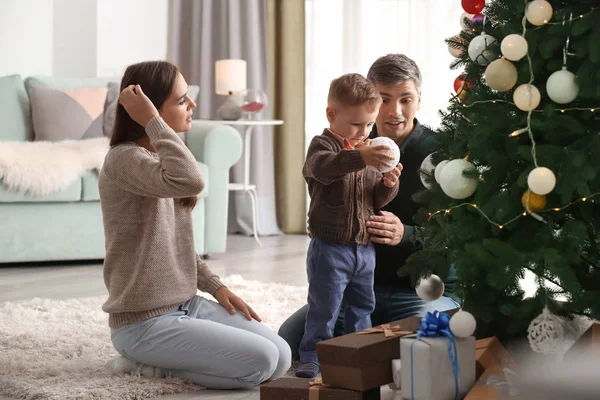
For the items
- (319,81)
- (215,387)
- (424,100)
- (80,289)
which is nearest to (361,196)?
(215,387)

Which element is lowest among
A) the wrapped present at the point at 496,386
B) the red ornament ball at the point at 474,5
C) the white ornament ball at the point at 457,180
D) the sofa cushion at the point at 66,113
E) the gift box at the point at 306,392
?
the gift box at the point at 306,392

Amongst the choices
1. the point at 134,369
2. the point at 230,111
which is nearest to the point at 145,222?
the point at 134,369

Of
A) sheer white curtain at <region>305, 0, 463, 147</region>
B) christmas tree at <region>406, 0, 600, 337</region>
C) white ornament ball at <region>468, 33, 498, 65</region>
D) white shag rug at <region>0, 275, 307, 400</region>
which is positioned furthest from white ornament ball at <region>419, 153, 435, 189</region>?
sheer white curtain at <region>305, 0, 463, 147</region>

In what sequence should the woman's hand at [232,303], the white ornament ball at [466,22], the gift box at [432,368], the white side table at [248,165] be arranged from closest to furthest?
the gift box at [432,368], the white ornament ball at [466,22], the woman's hand at [232,303], the white side table at [248,165]

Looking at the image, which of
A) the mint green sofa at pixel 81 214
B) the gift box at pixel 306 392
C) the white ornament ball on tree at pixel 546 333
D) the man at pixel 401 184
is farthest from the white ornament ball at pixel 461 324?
the mint green sofa at pixel 81 214

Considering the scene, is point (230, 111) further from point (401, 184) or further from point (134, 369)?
point (134, 369)

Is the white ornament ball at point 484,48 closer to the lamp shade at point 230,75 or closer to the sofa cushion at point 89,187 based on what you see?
the sofa cushion at point 89,187

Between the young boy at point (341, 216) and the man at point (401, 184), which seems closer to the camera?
the young boy at point (341, 216)

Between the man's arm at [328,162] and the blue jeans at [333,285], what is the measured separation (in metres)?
0.18

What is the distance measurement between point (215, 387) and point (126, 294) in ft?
1.08

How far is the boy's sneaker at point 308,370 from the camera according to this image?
229 centimetres

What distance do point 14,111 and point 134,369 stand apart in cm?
302

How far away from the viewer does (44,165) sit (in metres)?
4.27

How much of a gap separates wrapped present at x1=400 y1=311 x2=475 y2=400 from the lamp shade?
376cm
